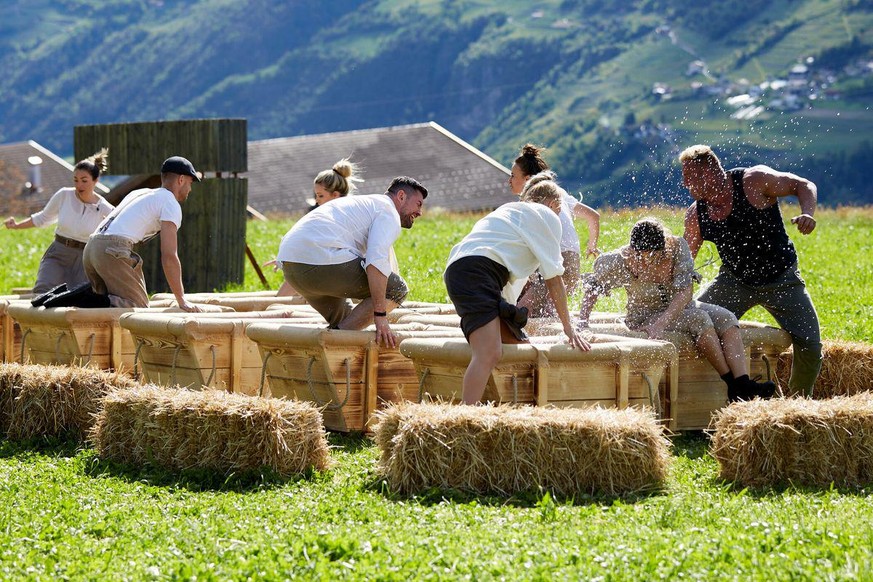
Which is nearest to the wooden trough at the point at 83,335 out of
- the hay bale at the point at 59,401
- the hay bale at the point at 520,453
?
the hay bale at the point at 59,401

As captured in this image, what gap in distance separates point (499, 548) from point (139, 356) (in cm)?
503

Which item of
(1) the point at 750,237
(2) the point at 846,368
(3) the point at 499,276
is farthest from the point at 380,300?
(2) the point at 846,368

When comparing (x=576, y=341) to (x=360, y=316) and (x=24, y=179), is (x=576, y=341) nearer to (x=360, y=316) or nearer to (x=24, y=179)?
(x=360, y=316)

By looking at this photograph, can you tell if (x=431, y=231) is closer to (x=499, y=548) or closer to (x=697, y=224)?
(x=697, y=224)

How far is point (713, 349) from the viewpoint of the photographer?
28.0 ft

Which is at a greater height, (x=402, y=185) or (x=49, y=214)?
(x=402, y=185)

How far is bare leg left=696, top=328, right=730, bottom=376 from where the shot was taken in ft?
28.0

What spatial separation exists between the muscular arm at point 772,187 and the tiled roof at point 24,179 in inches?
2548

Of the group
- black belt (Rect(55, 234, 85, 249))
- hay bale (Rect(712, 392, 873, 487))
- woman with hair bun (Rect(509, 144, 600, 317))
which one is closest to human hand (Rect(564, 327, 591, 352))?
hay bale (Rect(712, 392, 873, 487))

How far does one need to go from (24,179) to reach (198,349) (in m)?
69.0

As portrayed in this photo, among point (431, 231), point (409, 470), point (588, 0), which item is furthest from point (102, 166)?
point (588, 0)

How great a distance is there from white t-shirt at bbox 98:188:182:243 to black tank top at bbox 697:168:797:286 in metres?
4.20

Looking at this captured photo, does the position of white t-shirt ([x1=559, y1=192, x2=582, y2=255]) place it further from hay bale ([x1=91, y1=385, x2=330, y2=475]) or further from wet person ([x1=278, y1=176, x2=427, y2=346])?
hay bale ([x1=91, y1=385, x2=330, y2=475])

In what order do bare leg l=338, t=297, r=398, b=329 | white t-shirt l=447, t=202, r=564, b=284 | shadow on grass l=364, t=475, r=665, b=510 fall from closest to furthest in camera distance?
shadow on grass l=364, t=475, r=665, b=510 → white t-shirt l=447, t=202, r=564, b=284 → bare leg l=338, t=297, r=398, b=329
